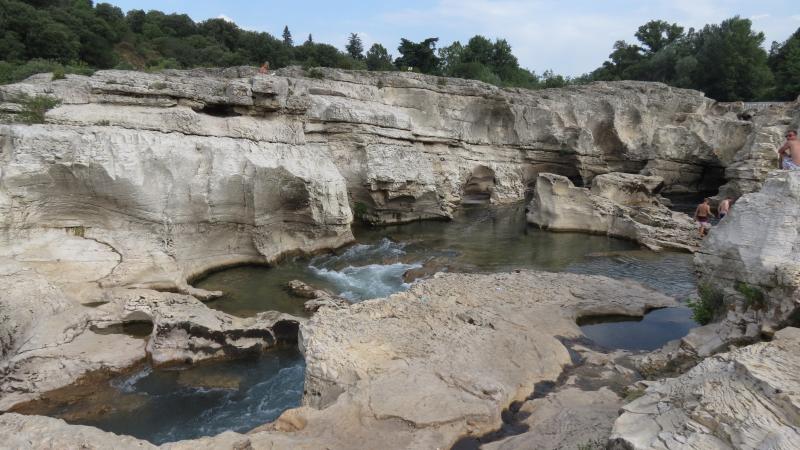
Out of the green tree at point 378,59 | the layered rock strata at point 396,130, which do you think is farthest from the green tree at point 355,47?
the layered rock strata at point 396,130

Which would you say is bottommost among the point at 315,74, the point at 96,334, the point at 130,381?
the point at 130,381

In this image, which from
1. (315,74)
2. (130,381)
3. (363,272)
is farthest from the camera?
(315,74)

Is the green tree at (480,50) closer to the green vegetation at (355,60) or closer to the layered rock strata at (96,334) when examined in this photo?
the green vegetation at (355,60)

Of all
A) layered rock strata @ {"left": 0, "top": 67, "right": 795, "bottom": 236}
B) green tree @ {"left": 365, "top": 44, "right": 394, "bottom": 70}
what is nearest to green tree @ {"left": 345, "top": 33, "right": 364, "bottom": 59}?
green tree @ {"left": 365, "top": 44, "right": 394, "bottom": 70}

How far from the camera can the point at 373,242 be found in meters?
15.5

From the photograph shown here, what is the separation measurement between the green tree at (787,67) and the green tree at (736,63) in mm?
1067

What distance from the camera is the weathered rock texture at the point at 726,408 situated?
3.34 m

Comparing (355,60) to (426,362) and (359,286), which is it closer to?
(359,286)

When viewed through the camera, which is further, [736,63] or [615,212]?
[736,63]

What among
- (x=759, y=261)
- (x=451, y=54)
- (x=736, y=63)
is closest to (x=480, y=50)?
(x=451, y=54)

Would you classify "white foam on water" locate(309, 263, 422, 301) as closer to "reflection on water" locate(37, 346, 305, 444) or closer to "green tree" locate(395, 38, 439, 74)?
"reflection on water" locate(37, 346, 305, 444)

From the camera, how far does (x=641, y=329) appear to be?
28.9ft

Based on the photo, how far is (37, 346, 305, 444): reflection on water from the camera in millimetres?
6363

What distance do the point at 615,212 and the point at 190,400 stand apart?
1487 centimetres
